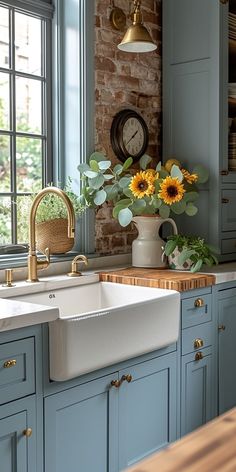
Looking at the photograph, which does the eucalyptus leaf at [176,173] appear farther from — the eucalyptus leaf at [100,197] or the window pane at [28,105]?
the window pane at [28,105]

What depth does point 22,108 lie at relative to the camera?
9.72 feet

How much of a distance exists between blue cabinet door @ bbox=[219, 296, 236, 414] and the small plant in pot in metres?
0.21

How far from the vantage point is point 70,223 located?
2469 mm

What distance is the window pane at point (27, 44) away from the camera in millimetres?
2922

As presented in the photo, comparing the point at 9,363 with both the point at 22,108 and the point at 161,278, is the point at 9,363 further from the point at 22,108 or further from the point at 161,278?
the point at 22,108

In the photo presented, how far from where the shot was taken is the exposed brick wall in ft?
10.3

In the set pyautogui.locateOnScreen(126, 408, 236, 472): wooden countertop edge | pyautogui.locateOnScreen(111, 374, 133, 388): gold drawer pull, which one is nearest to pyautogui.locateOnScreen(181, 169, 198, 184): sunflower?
pyautogui.locateOnScreen(111, 374, 133, 388): gold drawer pull

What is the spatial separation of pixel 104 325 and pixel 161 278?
2.16ft

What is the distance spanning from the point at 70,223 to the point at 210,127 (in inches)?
48.2

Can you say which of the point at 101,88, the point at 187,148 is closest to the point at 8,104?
the point at 101,88

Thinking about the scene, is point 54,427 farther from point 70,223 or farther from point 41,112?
point 41,112

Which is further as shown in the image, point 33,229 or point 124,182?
point 124,182

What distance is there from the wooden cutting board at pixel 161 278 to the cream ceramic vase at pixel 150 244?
5.3 inches

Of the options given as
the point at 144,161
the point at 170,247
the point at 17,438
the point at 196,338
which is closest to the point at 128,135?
the point at 144,161
